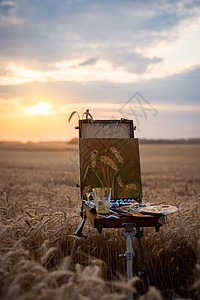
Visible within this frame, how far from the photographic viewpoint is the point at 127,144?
14.5 ft

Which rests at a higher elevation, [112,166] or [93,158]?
[93,158]

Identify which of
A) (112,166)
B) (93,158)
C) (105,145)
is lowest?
(112,166)

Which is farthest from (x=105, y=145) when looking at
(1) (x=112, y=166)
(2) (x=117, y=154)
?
(1) (x=112, y=166)

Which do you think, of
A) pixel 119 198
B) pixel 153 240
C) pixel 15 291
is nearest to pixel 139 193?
pixel 119 198

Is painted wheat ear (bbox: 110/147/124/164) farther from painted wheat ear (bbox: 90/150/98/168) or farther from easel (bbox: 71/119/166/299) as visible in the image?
painted wheat ear (bbox: 90/150/98/168)

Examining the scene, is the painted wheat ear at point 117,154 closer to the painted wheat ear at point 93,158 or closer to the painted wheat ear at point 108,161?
the painted wheat ear at point 108,161

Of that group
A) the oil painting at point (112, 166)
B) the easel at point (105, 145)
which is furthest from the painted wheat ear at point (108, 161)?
the easel at point (105, 145)

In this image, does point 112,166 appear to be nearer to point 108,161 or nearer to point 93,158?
point 108,161

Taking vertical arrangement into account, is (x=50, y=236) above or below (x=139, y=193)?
below

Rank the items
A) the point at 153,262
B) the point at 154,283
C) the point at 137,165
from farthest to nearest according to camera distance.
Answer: the point at 137,165
the point at 153,262
the point at 154,283

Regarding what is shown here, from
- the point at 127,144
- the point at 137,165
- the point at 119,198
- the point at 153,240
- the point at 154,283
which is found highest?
the point at 127,144

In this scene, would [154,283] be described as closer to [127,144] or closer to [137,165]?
[137,165]

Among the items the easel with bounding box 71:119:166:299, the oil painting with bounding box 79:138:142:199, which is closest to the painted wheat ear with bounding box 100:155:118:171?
the oil painting with bounding box 79:138:142:199

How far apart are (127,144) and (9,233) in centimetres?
201
